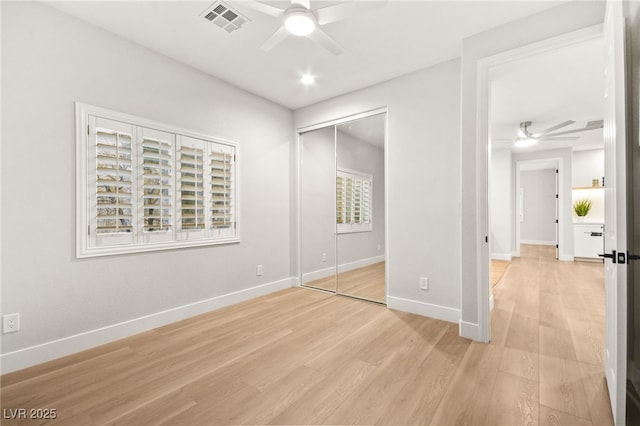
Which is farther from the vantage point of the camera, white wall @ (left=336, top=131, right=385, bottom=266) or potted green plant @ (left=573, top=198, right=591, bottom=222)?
potted green plant @ (left=573, top=198, right=591, bottom=222)

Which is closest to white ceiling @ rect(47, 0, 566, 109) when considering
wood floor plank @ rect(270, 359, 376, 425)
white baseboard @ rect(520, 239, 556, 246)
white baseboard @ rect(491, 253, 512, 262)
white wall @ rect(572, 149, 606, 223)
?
wood floor plank @ rect(270, 359, 376, 425)

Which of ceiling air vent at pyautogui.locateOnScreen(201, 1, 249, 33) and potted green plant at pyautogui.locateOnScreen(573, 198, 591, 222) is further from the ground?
ceiling air vent at pyautogui.locateOnScreen(201, 1, 249, 33)

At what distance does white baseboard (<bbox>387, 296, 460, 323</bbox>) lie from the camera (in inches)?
113

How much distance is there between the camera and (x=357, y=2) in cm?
165

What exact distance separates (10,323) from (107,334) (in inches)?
24.9

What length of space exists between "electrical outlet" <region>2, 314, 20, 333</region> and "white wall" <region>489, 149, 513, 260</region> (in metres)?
7.92

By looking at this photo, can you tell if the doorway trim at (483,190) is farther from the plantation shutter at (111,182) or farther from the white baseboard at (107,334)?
A: the plantation shutter at (111,182)

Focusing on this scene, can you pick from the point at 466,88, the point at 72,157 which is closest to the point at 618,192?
the point at 466,88

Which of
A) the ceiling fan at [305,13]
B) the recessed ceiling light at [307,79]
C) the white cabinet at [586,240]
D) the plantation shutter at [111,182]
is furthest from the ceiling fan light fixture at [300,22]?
the white cabinet at [586,240]

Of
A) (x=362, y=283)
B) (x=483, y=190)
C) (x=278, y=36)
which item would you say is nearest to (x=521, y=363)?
(x=483, y=190)

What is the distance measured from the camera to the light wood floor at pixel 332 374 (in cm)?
158

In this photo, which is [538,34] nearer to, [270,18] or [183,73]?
[270,18]

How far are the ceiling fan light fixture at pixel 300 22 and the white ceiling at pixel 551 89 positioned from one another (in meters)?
1.74

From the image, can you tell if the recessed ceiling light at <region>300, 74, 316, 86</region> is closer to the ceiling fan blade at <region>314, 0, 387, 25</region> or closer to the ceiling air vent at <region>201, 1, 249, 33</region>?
the ceiling air vent at <region>201, 1, 249, 33</region>
